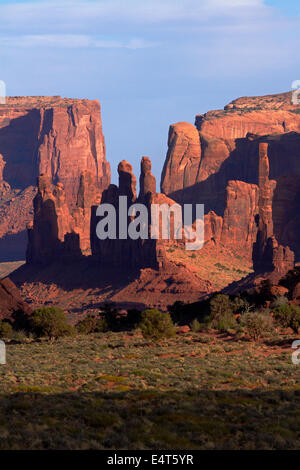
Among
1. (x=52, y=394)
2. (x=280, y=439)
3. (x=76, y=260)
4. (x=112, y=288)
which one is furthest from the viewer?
(x=76, y=260)

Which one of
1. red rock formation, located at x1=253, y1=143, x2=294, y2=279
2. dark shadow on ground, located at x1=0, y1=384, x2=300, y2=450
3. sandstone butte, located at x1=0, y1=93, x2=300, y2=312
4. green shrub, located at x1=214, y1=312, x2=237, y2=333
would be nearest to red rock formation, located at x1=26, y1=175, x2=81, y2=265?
sandstone butte, located at x1=0, y1=93, x2=300, y2=312

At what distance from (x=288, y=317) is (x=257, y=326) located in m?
6.78

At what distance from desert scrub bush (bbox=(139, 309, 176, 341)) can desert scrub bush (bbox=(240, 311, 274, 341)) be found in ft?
19.3

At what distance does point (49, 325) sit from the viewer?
2827 inches

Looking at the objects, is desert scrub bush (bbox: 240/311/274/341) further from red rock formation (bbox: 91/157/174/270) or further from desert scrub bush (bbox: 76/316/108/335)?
red rock formation (bbox: 91/157/174/270)

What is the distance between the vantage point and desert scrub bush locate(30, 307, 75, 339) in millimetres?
71812

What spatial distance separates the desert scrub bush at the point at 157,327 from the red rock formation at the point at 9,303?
24.8 m

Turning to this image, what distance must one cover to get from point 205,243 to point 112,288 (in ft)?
99.6

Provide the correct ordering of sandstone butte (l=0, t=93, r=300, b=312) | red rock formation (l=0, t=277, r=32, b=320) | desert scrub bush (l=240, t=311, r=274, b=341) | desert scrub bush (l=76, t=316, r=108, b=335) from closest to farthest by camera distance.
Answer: desert scrub bush (l=240, t=311, r=274, b=341) → desert scrub bush (l=76, t=316, r=108, b=335) → red rock formation (l=0, t=277, r=32, b=320) → sandstone butte (l=0, t=93, r=300, b=312)

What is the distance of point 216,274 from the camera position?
164250 mm

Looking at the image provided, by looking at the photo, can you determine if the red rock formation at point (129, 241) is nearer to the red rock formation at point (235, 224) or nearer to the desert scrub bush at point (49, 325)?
the red rock formation at point (235, 224)

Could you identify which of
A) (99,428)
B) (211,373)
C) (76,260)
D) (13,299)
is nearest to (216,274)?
(76,260)

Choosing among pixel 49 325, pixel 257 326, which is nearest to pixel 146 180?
pixel 49 325
